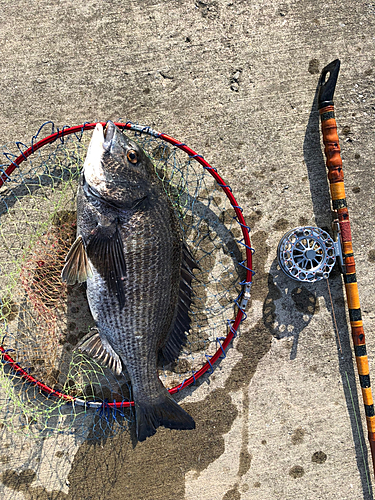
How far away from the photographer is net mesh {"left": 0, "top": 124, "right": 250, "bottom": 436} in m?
2.73

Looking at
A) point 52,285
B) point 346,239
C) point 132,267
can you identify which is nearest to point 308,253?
point 346,239

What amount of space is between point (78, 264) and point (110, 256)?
0.85ft

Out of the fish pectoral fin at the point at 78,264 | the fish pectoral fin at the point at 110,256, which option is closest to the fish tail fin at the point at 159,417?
the fish pectoral fin at the point at 110,256

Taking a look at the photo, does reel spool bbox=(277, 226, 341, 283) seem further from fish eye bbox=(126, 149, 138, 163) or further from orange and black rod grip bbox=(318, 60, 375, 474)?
fish eye bbox=(126, 149, 138, 163)

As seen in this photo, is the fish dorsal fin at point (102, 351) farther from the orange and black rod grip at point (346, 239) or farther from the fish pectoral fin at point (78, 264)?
the orange and black rod grip at point (346, 239)

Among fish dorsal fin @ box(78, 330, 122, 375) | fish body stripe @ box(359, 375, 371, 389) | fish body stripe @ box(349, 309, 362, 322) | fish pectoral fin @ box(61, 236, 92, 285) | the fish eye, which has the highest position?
the fish eye

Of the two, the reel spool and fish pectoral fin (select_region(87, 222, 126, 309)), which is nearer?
fish pectoral fin (select_region(87, 222, 126, 309))

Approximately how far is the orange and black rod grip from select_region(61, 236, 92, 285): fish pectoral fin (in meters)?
2.03

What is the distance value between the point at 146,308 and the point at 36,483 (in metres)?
1.92

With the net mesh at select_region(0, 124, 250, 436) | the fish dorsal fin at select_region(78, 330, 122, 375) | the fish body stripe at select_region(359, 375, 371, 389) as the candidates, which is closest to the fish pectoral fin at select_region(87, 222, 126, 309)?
the fish dorsal fin at select_region(78, 330, 122, 375)

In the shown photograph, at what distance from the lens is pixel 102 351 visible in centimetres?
250

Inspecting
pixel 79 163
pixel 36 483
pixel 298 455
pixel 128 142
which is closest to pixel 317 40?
pixel 128 142

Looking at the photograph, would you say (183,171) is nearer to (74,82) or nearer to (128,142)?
(128,142)

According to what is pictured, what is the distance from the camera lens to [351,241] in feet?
8.86
